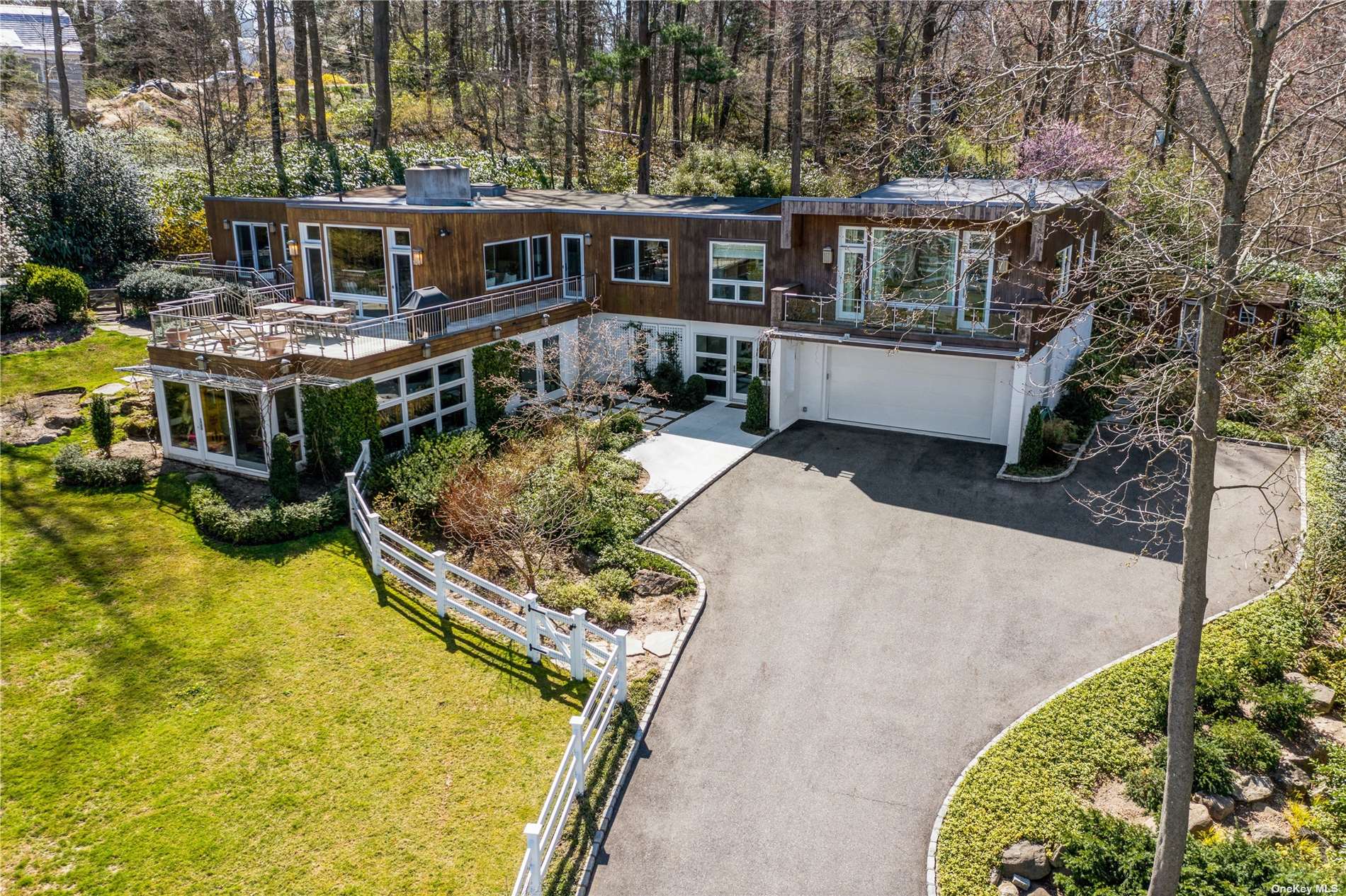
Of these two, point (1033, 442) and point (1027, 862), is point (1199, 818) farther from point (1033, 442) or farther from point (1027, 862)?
point (1033, 442)

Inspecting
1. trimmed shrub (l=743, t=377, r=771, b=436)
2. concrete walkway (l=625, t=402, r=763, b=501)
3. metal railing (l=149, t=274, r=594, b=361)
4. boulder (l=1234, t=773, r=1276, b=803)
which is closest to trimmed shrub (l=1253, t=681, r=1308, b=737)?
boulder (l=1234, t=773, r=1276, b=803)

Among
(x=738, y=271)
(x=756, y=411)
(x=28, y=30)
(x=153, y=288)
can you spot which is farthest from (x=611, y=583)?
(x=28, y=30)

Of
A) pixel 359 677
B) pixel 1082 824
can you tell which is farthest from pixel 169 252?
pixel 1082 824

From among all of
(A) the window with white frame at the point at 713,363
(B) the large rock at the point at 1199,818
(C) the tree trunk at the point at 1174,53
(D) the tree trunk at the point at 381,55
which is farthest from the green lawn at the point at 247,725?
(D) the tree trunk at the point at 381,55

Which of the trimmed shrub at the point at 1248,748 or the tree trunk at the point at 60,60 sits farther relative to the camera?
the tree trunk at the point at 60,60

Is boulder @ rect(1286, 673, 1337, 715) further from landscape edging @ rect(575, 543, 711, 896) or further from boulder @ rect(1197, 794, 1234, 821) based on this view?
landscape edging @ rect(575, 543, 711, 896)

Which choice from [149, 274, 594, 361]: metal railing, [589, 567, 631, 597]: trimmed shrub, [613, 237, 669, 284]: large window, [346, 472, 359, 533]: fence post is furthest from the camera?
[613, 237, 669, 284]: large window

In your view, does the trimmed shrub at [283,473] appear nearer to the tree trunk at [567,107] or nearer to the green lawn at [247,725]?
the green lawn at [247,725]
